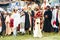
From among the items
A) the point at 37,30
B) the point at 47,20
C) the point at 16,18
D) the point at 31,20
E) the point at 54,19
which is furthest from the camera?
the point at 54,19

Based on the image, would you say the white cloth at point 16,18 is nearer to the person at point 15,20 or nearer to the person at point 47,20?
the person at point 15,20

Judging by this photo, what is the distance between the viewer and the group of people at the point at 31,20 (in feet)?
49.7

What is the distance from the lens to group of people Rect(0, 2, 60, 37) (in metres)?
15.1

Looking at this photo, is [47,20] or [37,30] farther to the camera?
[47,20]

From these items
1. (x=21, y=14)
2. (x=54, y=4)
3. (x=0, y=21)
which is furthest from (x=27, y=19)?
(x=54, y=4)

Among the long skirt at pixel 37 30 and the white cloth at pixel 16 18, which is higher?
the white cloth at pixel 16 18

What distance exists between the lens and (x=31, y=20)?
1584cm

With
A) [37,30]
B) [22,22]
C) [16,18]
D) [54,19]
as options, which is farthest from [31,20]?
[54,19]

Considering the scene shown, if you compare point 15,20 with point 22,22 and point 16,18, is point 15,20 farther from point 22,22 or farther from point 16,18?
point 22,22

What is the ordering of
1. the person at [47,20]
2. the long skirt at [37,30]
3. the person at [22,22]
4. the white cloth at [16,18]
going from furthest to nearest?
the person at [47,20]
the person at [22,22]
the white cloth at [16,18]
the long skirt at [37,30]

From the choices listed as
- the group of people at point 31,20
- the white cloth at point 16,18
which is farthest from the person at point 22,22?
the white cloth at point 16,18

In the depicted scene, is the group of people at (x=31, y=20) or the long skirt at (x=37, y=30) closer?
the long skirt at (x=37, y=30)

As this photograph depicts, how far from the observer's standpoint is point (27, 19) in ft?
51.1

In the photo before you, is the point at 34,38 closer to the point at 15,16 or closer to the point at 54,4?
the point at 15,16
